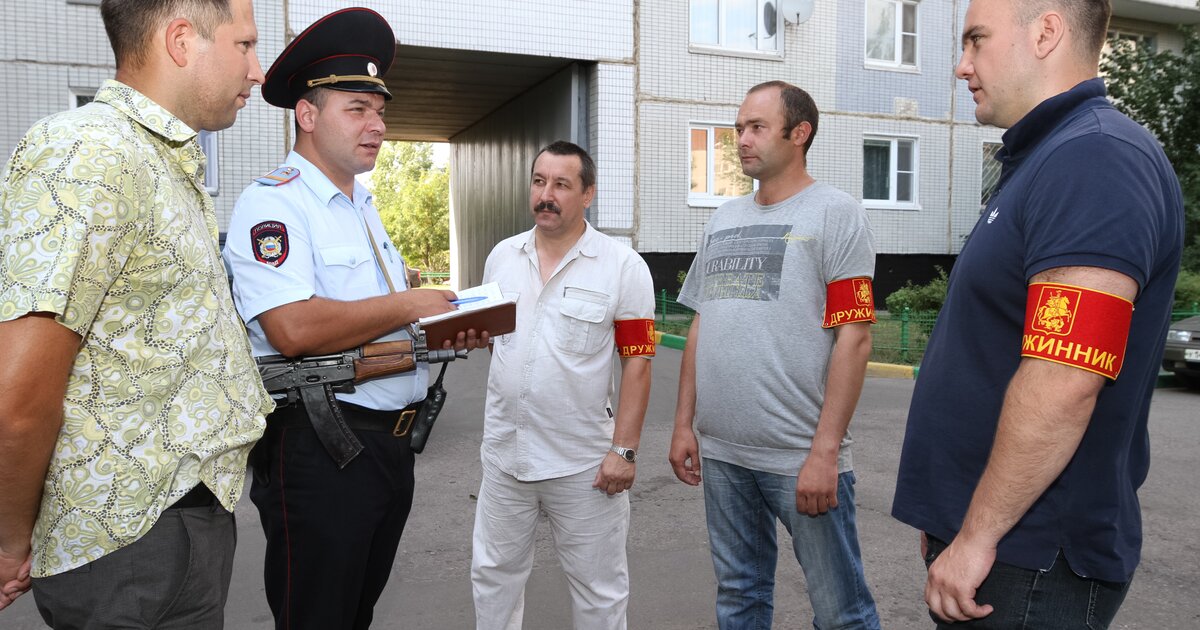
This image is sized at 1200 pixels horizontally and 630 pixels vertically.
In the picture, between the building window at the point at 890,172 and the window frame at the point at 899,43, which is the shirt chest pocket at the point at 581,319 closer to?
the building window at the point at 890,172

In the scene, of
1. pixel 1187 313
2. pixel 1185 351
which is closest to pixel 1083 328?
pixel 1185 351

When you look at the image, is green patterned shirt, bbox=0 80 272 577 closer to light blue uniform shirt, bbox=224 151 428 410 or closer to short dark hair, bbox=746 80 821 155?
light blue uniform shirt, bbox=224 151 428 410

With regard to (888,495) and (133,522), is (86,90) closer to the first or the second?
(888,495)

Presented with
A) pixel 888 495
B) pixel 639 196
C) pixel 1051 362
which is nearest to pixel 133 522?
pixel 1051 362

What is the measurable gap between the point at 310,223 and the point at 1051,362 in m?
1.93

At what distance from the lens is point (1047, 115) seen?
1830 mm

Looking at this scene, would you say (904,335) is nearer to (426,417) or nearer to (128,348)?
(426,417)

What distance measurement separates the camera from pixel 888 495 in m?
5.76

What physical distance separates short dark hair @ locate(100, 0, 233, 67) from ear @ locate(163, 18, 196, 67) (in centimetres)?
1

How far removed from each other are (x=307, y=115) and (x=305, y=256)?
1.76 ft

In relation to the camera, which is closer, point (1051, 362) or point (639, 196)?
point (1051, 362)

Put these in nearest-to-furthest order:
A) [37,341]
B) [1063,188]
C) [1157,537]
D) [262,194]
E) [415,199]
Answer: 1. [37,341]
2. [1063,188]
3. [262,194]
4. [1157,537]
5. [415,199]

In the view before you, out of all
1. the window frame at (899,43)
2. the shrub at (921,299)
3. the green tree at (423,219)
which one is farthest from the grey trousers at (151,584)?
the green tree at (423,219)

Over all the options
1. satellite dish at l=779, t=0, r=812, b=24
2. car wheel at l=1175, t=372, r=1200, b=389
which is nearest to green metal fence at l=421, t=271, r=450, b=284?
satellite dish at l=779, t=0, r=812, b=24
